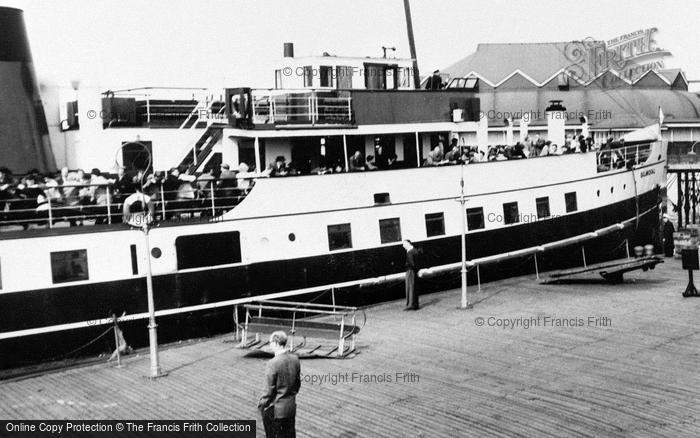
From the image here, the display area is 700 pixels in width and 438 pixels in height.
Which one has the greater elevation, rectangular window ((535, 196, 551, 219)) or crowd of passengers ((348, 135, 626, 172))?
crowd of passengers ((348, 135, 626, 172))

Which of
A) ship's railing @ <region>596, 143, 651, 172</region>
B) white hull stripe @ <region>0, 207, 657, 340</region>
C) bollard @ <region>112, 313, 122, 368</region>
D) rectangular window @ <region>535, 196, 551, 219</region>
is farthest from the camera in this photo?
ship's railing @ <region>596, 143, 651, 172</region>

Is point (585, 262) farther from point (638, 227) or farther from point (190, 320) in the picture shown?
A: point (190, 320)

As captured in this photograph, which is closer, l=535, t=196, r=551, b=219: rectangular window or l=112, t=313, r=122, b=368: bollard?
l=112, t=313, r=122, b=368: bollard

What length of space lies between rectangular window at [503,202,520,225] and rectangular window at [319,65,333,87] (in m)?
6.20

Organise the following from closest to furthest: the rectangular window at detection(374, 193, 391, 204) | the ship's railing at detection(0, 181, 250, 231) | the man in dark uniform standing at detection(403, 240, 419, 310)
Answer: the ship's railing at detection(0, 181, 250, 231) → the man in dark uniform standing at detection(403, 240, 419, 310) → the rectangular window at detection(374, 193, 391, 204)

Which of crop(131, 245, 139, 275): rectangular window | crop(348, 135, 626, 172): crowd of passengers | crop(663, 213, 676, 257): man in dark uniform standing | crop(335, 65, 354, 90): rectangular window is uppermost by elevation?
crop(335, 65, 354, 90): rectangular window

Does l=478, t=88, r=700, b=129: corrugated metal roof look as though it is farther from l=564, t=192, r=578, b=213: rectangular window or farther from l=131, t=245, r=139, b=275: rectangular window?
l=131, t=245, r=139, b=275: rectangular window

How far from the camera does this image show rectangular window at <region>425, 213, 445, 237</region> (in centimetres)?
2083

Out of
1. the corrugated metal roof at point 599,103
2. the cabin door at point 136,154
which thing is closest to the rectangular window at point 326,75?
the cabin door at point 136,154

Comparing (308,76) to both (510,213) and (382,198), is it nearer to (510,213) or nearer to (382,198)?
(382,198)

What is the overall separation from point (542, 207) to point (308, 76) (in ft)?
26.0

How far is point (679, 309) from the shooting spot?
1741 centimetres

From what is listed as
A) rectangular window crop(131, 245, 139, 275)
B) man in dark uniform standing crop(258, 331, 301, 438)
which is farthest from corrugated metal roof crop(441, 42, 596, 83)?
man in dark uniform standing crop(258, 331, 301, 438)

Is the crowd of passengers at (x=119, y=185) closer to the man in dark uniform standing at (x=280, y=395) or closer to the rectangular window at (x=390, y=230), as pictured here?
the rectangular window at (x=390, y=230)
